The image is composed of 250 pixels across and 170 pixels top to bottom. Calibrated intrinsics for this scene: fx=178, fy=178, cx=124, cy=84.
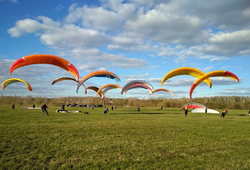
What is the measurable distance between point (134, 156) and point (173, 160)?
1.38 metres

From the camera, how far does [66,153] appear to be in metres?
6.76

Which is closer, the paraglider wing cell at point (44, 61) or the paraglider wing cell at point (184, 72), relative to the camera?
the paraglider wing cell at point (44, 61)

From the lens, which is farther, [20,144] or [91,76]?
[91,76]

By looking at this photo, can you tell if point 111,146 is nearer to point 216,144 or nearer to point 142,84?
point 216,144

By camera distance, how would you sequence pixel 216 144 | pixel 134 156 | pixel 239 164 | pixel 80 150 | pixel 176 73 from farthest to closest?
pixel 176 73 < pixel 216 144 < pixel 80 150 < pixel 134 156 < pixel 239 164

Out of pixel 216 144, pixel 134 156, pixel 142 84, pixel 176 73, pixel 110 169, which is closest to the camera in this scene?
pixel 110 169

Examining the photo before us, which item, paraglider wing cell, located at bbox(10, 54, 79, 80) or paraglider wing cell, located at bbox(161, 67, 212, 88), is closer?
paraglider wing cell, located at bbox(10, 54, 79, 80)

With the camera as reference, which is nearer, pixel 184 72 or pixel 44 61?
pixel 44 61

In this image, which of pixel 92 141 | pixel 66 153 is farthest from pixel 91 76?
pixel 66 153

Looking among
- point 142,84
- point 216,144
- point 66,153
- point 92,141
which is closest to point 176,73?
point 142,84

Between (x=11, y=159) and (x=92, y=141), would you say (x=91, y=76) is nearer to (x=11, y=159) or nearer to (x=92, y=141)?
(x=92, y=141)

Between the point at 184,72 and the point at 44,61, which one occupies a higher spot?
the point at 44,61

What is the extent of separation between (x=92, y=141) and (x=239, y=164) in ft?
20.0

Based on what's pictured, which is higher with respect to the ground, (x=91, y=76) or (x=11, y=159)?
(x=91, y=76)
